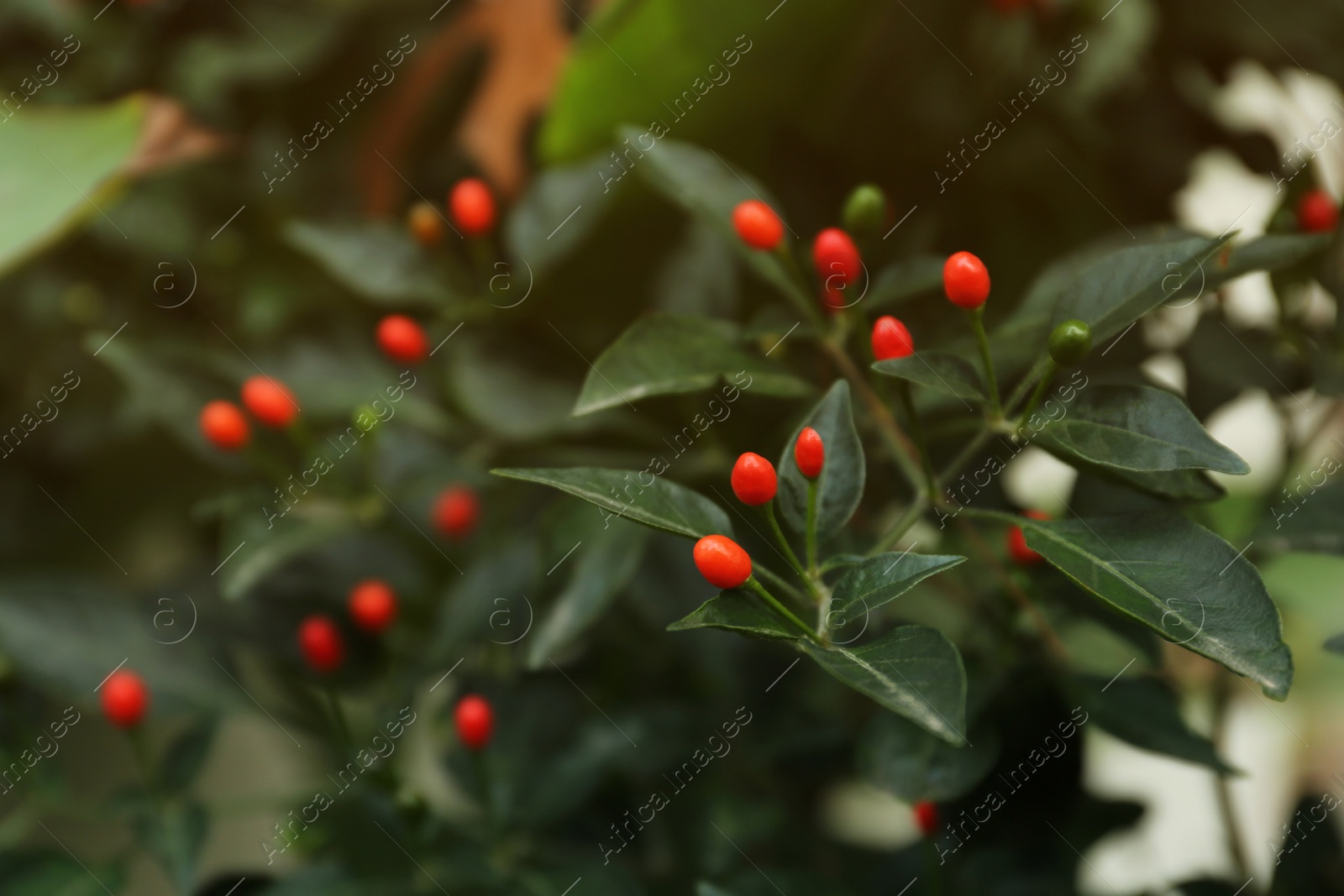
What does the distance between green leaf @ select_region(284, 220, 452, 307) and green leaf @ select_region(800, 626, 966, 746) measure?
32 centimetres

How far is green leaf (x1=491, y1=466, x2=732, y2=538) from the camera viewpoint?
0.95 ft

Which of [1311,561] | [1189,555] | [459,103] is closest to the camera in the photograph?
[1189,555]

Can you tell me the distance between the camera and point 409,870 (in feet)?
1.52

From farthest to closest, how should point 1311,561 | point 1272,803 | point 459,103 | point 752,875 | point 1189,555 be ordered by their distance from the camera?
1. point 1272,803
2. point 1311,561
3. point 459,103
4. point 752,875
5. point 1189,555

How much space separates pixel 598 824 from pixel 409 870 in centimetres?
10

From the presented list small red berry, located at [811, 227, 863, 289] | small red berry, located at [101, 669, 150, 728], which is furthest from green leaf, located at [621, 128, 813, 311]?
small red berry, located at [101, 669, 150, 728]

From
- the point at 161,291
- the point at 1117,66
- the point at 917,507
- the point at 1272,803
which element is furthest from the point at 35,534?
the point at 1272,803

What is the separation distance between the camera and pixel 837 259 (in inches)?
15.3

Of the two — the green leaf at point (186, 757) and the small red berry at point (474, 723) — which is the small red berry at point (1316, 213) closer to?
the small red berry at point (474, 723)

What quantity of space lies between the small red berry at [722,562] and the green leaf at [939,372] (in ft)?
0.23

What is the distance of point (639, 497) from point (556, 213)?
0.26 meters

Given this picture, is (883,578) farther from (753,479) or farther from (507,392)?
(507,392)

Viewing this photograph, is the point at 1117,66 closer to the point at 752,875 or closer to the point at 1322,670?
the point at 752,875

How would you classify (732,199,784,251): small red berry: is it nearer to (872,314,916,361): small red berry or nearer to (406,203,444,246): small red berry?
(872,314,916,361): small red berry
